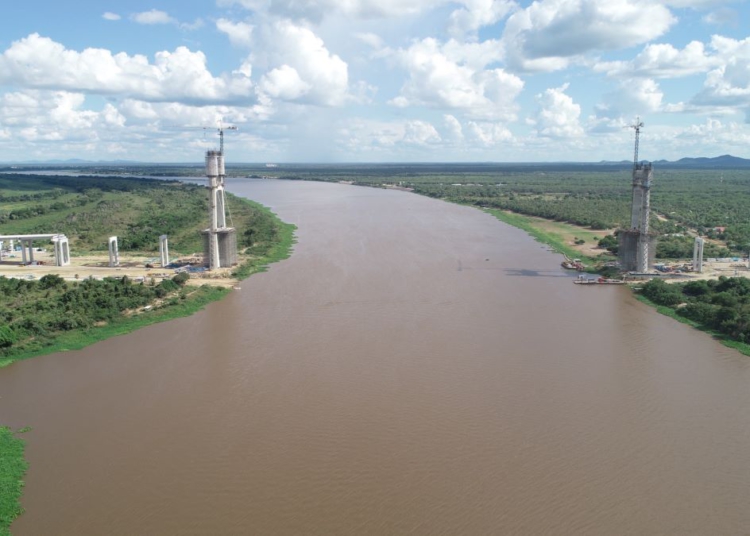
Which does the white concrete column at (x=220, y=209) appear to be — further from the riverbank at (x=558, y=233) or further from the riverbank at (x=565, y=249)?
the riverbank at (x=565, y=249)

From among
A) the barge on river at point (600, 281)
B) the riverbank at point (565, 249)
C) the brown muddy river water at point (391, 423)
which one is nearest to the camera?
the brown muddy river water at point (391, 423)

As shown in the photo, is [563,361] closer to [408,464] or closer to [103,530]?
[408,464]

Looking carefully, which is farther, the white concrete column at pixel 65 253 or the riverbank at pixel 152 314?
the white concrete column at pixel 65 253

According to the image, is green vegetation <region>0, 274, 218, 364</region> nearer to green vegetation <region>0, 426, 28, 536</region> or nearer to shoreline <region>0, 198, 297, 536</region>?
shoreline <region>0, 198, 297, 536</region>

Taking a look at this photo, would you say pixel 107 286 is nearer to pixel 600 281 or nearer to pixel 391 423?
pixel 391 423

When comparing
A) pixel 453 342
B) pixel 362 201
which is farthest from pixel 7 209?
pixel 453 342

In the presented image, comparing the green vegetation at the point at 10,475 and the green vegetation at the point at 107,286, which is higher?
the green vegetation at the point at 107,286

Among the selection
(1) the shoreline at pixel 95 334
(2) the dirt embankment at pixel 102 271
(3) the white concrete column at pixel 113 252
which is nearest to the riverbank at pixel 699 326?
(1) the shoreline at pixel 95 334

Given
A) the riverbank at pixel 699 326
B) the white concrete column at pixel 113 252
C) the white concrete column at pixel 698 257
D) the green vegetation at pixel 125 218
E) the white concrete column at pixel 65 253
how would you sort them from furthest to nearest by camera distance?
the green vegetation at pixel 125 218
the white concrete column at pixel 65 253
the white concrete column at pixel 113 252
the white concrete column at pixel 698 257
the riverbank at pixel 699 326
